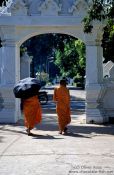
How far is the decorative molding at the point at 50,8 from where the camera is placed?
18266 millimetres

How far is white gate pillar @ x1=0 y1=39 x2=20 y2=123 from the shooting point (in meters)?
18.5

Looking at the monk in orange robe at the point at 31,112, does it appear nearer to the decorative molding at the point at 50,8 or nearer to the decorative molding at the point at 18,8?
the decorative molding at the point at 50,8

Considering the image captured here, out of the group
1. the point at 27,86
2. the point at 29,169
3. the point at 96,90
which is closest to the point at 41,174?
the point at 29,169

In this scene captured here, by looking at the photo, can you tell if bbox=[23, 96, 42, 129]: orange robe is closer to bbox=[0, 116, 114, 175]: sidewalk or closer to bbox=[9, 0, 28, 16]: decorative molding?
bbox=[0, 116, 114, 175]: sidewalk

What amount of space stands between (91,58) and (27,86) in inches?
141

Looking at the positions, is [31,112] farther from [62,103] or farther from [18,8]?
[18,8]

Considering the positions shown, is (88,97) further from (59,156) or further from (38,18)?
(59,156)

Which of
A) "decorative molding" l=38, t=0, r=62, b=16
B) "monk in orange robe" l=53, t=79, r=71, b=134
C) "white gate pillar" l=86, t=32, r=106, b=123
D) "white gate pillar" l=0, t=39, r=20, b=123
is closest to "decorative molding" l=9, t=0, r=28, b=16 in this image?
"decorative molding" l=38, t=0, r=62, b=16

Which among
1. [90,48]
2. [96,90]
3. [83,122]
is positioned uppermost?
[90,48]

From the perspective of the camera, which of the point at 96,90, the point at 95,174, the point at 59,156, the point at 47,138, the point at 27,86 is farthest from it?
the point at 96,90

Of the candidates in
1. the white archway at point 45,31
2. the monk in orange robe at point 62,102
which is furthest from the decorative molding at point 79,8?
the monk in orange robe at point 62,102

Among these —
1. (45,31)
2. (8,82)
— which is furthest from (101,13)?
(8,82)

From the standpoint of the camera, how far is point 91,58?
18484 millimetres

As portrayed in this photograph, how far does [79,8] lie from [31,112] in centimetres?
463
